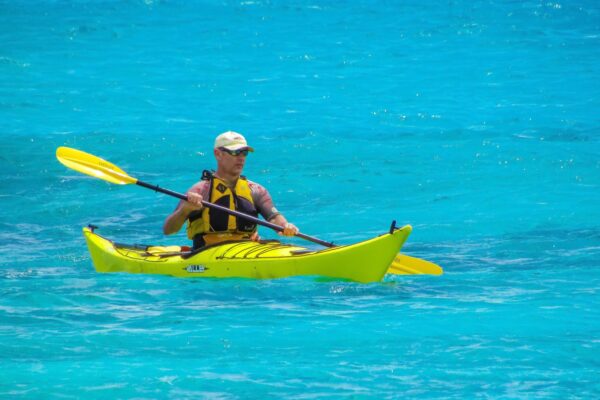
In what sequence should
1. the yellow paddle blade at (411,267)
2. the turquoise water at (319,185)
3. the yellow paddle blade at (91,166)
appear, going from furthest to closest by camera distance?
the yellow paddle blade at (91,166), the yellow paddle blade at (411,267), the turquoise water at (319,185)

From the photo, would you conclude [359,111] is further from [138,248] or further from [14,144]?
[138,248]

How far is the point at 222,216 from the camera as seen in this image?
9297mm

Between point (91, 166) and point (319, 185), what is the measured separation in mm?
4605

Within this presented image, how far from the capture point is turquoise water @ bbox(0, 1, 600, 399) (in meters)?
7.20

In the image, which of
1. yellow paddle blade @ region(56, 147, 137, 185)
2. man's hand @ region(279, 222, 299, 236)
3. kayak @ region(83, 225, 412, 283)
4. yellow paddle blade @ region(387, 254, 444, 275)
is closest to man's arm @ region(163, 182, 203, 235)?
kayak @ region(83, 225, 412, 283)

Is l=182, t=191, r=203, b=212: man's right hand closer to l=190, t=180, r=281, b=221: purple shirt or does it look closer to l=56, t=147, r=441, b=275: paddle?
l=56, t=147, r=441, b=275: paddle

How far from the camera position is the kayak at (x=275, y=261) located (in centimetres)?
873

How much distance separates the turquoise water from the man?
432 mm

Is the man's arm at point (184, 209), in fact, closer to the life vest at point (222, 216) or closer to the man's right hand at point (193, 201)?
the man's right hand at point (193, 201)

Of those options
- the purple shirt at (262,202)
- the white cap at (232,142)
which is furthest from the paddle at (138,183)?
the white cap at (232,142)

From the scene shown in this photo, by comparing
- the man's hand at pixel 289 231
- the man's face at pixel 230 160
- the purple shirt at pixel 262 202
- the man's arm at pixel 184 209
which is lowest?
the man's hand at pixel 289 231

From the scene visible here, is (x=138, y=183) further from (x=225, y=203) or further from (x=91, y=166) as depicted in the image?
(x=91, y=166)

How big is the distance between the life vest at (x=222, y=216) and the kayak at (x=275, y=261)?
0.20 meters

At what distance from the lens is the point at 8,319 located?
8219 mm
